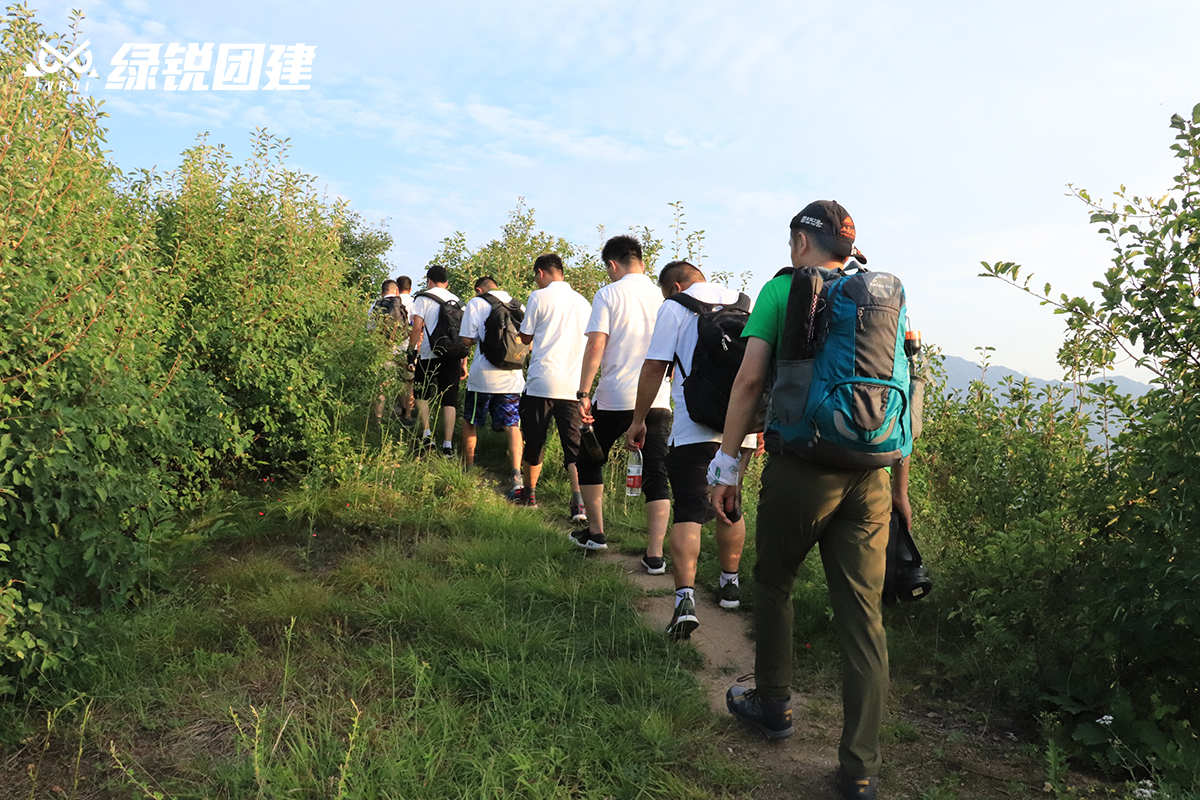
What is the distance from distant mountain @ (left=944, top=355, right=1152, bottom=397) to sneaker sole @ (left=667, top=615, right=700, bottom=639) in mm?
2199

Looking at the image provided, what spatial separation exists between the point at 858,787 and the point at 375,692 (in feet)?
6.46

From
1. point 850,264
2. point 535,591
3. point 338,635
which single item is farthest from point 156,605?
point 850,264

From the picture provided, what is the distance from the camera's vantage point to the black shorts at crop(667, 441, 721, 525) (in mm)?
4230

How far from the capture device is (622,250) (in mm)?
5523

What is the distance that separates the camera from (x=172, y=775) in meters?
2.92

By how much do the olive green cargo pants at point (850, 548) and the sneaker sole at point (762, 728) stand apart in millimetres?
421

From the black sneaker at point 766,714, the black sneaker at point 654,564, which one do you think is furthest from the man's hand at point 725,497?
the black sneaker at point 654,564

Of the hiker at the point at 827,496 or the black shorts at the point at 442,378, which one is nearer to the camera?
the hiker at the point at 827,496

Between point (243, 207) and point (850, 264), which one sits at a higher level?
point (243, 207)

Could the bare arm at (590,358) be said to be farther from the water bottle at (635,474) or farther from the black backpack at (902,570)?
the black backpack at (902,570)

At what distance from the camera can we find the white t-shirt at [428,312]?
8.17 m

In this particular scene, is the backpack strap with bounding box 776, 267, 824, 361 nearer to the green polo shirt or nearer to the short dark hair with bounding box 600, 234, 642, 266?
the green polo shirt

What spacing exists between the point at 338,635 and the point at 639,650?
4.86 ft

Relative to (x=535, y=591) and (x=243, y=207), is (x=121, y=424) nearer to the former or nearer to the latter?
(x=535, y=591)
